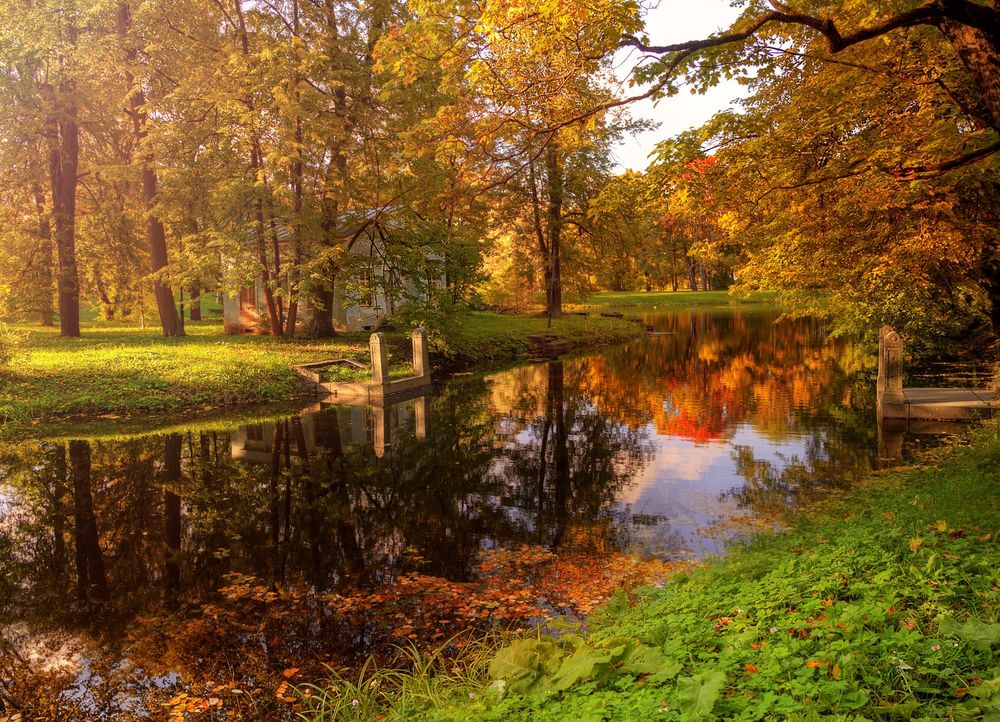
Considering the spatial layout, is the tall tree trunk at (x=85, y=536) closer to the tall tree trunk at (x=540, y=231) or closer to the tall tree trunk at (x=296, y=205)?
the tall tree trunk at (x=296, y=205)

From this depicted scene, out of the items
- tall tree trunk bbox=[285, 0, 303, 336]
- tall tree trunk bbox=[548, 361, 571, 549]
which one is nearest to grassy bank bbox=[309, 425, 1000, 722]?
tall tree trunk bbox=[548, 361, 571, 549]

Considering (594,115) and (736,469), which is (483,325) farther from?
(594,115)

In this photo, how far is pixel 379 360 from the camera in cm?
1956

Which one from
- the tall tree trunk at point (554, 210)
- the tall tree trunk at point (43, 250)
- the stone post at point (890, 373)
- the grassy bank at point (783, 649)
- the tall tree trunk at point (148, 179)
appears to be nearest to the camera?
the grassy bank at point (783, 649)

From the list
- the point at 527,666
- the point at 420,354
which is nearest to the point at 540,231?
the point at 420,354

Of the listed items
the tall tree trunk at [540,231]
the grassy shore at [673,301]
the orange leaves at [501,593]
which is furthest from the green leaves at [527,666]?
the grassy shore at [673,301]

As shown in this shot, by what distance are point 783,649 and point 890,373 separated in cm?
1276

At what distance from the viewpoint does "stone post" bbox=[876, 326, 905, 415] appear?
45.7 feet

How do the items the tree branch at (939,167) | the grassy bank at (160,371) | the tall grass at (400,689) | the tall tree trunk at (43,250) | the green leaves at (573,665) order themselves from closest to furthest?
the green leaves at (573,665) < the tall grass at (400,689) < the tree branch at (939,167) < the grassy bank at (160,371) < the tall tree trunk at (43,250)

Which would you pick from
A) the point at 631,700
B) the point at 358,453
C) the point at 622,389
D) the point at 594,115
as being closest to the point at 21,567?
the point at 358,453

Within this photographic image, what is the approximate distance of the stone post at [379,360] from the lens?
1927 centimetres

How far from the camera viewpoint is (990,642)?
11.3 feet

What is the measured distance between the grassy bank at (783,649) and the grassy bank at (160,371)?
1438 cm

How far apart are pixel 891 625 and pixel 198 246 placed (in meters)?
27.1
